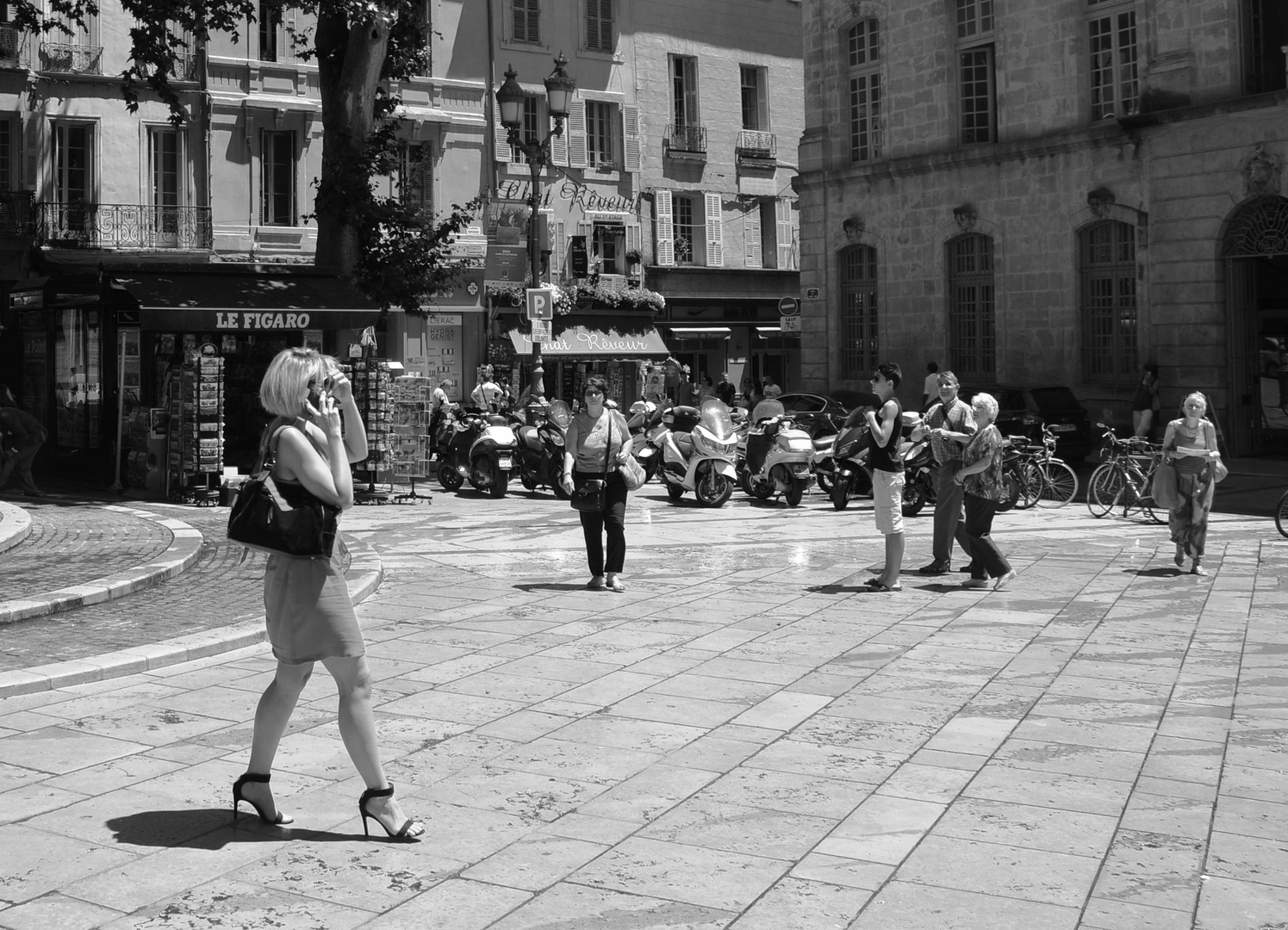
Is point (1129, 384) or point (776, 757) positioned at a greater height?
point (1129, 384)

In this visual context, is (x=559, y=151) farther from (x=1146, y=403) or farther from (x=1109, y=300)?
(x=1146, y=403)

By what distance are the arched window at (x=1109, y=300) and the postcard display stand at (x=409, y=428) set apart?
13.5 metres

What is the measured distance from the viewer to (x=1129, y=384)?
2719 centimetres

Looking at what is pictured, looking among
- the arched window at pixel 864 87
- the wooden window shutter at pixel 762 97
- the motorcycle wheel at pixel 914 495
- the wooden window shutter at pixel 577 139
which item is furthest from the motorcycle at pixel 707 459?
the wooden window shutter at pixel 762 97

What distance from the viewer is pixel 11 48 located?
30734 mm

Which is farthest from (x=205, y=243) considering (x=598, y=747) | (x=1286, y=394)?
(x=598, y=747)

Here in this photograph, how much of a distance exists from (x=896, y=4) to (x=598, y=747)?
2765cm

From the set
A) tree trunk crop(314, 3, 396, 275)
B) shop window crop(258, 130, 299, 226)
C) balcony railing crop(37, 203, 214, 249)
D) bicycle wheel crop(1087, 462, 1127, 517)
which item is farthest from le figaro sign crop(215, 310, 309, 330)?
shop window crop(258, 130, 299, 226)

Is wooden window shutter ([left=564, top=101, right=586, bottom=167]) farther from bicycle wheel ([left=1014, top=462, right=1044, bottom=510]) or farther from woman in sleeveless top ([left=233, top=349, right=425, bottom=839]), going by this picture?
woman in sleeveless top ([left=233, top=349, right=425, bottom=839])

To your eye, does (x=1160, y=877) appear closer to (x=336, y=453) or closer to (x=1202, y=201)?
(x=336, y=453)

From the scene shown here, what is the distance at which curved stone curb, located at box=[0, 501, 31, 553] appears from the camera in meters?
13.6

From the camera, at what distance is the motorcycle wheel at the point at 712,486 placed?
1964cm

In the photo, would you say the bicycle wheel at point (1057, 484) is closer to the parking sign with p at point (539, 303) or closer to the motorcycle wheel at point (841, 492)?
the motorcycle wheel at point (841, 492)

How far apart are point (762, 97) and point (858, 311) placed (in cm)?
1181
